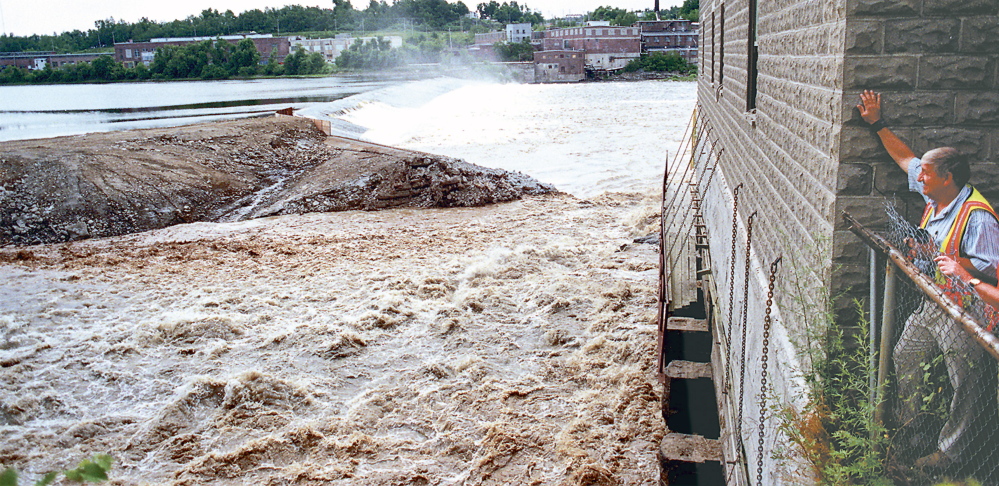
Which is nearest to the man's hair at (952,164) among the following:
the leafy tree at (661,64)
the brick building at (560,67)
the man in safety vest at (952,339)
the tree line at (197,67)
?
the man in safety vest at (952,339)

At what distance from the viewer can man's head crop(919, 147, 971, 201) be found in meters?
3.16

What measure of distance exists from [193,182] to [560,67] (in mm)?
81668

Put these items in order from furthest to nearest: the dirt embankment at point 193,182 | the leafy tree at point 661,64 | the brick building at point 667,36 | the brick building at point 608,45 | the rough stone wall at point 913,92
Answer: the brick building at point 667,36 < the brick building at point 608,45 < the leafy tree at point 661,64 < the dirt embankment at point 193,182 < the rough stone wall at point 913,92

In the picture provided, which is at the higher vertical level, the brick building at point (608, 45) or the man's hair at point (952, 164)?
the brick building at point (608, 45)

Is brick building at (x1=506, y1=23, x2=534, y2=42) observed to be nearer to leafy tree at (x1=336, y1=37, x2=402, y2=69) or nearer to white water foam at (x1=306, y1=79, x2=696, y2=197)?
leafy tree at (x1=336, y1=37, x2=402, y2=69)

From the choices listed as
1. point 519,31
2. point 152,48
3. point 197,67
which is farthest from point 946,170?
point 519,31

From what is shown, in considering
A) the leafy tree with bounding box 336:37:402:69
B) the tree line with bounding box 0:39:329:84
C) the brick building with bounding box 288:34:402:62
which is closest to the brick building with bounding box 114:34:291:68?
the tree line with bounding box 0:39:329:84

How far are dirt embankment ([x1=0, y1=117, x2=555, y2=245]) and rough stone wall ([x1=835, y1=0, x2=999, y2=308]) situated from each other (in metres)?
15.4

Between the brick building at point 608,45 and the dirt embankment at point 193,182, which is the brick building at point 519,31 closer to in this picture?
the brick building at point 608,45

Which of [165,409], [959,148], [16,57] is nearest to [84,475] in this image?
[959,148]

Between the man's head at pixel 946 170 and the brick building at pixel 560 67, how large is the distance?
95.3 m

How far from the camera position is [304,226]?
670 inches

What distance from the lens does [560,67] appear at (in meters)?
96.6

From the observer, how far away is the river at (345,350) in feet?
23.6
